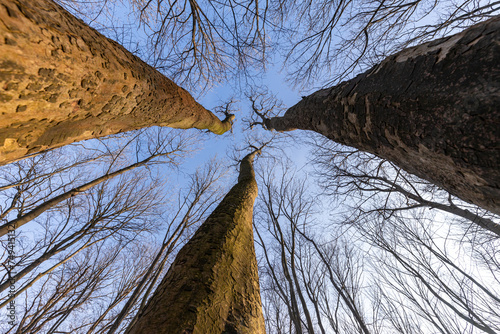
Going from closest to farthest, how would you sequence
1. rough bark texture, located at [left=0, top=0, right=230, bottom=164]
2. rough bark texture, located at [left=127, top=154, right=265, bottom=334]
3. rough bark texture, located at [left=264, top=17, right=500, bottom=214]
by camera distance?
1. rough bark texture, located at [left=264, top=17, right=500, bottom=214]
2. rough bark texture, located at [left=0, top=0, right=230, bottom=164]
3. rough bark texture, located at [left=127, top=154, right=265, bottom=334]

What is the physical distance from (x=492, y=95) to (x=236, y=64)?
3887 mm

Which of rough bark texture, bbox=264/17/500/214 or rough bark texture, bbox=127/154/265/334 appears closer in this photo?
rough bark texture, bbox=264/17/500/214

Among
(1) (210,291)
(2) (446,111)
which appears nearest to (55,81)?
(1) (210,291)

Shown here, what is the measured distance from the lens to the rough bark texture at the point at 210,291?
0.88 meters

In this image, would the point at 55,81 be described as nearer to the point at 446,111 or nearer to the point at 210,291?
the point at 210,291

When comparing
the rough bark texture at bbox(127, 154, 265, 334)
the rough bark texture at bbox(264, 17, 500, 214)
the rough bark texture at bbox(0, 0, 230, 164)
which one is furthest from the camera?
the rough bark texture at bbox(127, 154, 265, 334)

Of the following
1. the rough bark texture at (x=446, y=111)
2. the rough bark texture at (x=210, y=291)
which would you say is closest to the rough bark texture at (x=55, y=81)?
the rough bark texture at (x=210, y=291)

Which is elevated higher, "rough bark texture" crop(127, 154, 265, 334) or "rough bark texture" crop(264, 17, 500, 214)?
"rough bark texture" crop(264, 17, 500, 214)

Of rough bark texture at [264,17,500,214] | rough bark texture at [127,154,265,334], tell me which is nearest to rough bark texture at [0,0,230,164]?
rough bark texture at [127,154,265,334]

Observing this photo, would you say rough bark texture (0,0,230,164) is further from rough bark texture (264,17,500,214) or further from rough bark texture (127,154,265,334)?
rough bark texture (264,17,500,214)

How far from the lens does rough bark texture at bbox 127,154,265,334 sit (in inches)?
34.8

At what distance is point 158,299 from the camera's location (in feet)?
3.34

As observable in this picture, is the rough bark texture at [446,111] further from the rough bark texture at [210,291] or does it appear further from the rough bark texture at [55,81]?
the rough bark texture at [55,81]

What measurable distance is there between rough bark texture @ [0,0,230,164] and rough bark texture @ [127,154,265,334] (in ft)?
3.54
